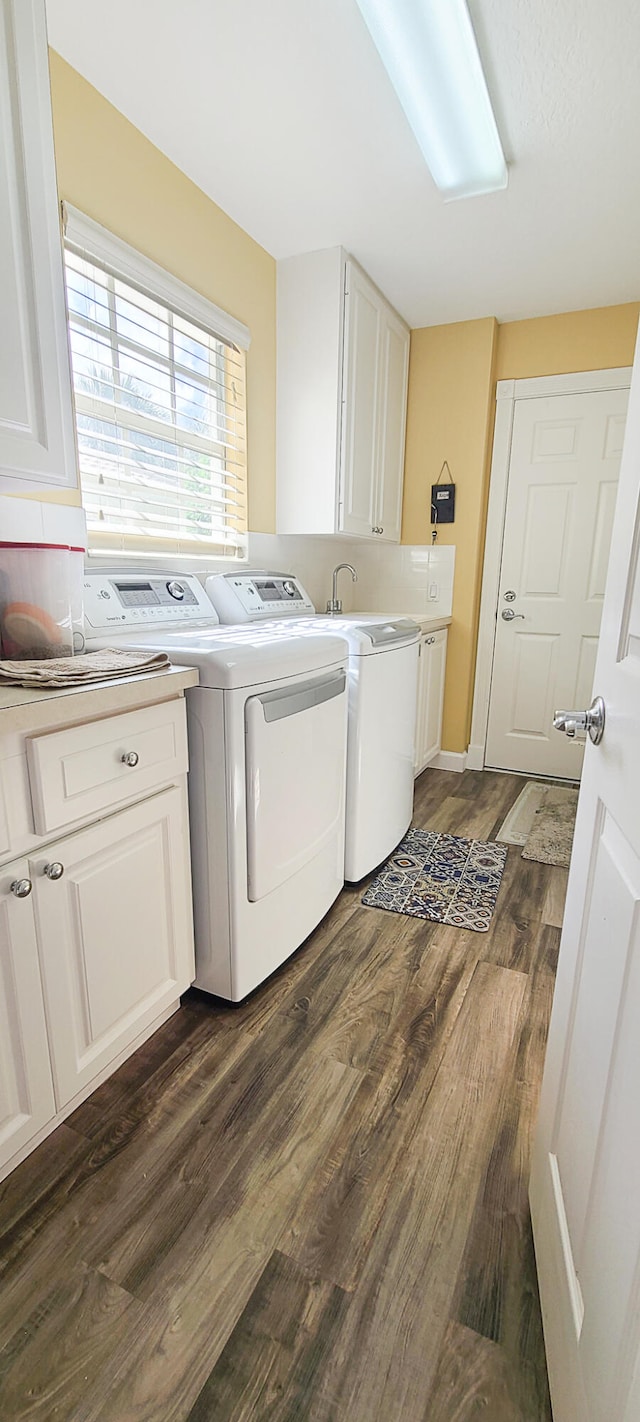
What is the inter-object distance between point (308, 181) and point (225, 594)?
4.41ft

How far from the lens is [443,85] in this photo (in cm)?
153

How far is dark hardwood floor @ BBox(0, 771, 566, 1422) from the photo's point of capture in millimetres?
823

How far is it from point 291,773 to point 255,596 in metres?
0.95

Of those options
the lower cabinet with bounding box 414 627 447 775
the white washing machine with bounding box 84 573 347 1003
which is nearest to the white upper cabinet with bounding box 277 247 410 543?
the lower cabinet with bounding box 414 627 447 775

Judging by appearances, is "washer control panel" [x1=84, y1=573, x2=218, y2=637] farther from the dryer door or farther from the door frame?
the door frame

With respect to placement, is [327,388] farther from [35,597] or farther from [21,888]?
[21,888]

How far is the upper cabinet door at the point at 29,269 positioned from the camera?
105 centimetres

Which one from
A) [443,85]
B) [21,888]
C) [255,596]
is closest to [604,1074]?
[21,888]

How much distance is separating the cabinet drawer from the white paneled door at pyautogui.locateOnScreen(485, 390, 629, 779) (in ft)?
8.03

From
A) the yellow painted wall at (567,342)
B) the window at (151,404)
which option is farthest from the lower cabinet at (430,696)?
the yellow painted wall at (567,342)

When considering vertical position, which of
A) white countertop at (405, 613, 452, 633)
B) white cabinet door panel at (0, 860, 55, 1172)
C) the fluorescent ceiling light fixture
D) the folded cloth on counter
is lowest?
white cabinet door panel at (0, 860, 55, 1172)

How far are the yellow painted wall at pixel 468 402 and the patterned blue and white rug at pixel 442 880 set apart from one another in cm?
110

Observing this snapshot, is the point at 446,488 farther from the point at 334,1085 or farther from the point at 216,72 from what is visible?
the point at 334,1085

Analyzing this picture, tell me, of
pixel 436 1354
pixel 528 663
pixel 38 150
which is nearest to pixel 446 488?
pixel 528 663
